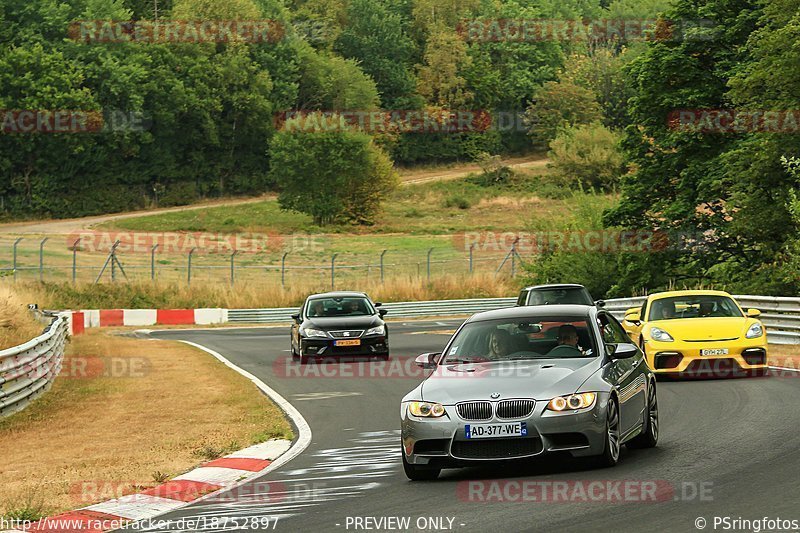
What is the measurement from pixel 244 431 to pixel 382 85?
11457 centimetres

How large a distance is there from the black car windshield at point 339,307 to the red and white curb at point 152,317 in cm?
2148

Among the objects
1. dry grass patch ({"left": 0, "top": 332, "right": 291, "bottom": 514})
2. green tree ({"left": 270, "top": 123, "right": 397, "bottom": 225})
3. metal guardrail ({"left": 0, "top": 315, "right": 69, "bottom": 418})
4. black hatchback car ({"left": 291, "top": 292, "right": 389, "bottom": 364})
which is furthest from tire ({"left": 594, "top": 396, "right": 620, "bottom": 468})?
green tree ({"left": 270, "top": 123, "right": 397, "bottom": 225})

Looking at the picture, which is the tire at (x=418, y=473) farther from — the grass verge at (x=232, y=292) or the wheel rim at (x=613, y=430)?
the grass verge at (x=232, y=292)

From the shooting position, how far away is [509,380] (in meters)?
10.3

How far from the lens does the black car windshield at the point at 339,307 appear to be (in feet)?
92.2

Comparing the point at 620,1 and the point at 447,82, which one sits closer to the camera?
the point at 447,82

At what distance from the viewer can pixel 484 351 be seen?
11.3 metres

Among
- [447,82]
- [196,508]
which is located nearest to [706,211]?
[196,508]

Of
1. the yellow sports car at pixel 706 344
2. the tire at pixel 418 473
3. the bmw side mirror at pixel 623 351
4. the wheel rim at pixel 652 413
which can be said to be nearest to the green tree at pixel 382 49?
the yellow sports car at pixel 706 344

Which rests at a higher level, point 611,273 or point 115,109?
point 115,109

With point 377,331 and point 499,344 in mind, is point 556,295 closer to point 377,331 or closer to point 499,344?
point 377,331

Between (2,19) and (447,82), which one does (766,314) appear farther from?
(447,82)

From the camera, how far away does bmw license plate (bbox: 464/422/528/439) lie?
32.4 ft

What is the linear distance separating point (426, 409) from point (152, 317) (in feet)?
138
